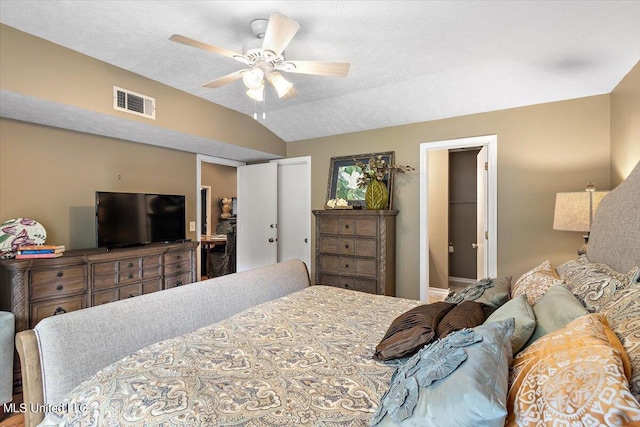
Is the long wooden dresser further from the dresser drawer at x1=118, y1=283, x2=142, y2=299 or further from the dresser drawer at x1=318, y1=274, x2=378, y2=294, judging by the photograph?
the dresser drawer at x1=318, y1=274, x2=378, y2=294

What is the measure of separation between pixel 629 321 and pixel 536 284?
0.78 metres

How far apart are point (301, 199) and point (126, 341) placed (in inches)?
132

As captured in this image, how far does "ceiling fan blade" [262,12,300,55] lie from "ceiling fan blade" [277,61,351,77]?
13 centimetres

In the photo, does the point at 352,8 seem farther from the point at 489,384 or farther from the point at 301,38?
the point at 489,384

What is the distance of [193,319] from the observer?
73.8 inches

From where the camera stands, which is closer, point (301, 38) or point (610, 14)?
point (610, 14)

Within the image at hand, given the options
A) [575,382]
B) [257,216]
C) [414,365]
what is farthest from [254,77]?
[257,216]

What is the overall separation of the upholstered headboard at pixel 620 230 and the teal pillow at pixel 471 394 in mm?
1046

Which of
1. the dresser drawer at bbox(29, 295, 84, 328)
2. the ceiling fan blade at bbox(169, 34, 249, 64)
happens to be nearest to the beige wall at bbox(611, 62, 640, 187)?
the ceiling fan blade at bbox(169, 34, 249, 64)

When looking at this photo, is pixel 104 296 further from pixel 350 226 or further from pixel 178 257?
pixel 350 226

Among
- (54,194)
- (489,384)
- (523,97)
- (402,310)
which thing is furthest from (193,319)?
(523,97)

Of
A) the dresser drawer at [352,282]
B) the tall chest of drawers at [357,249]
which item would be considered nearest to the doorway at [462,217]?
the tall chest of drawers at [357,249]

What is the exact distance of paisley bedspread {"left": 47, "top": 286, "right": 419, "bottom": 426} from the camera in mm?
996

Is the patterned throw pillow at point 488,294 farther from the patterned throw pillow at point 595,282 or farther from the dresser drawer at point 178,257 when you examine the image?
the dresser drawer at point 178,257
